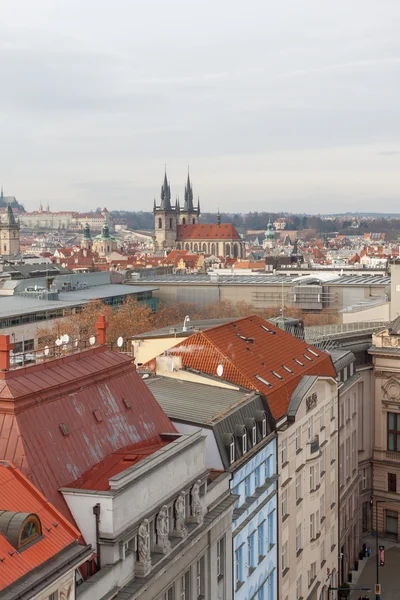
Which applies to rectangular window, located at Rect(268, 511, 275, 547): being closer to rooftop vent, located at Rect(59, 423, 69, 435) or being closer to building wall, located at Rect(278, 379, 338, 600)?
building wall, located at Rect(278, 379, 338, 600)

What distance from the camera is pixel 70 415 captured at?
2752 cm

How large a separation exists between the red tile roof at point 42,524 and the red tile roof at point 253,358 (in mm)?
21034

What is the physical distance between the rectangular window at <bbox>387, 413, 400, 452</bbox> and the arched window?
167 ft

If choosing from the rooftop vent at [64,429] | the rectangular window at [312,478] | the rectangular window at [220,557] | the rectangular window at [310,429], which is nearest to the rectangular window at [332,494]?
the rectangular window at [312,478]

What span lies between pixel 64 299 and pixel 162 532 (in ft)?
368

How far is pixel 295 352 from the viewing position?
2080 inches

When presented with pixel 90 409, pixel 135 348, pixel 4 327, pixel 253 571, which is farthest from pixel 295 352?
pixel 4 327

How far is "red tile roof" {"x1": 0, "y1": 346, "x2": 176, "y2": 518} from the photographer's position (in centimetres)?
2488

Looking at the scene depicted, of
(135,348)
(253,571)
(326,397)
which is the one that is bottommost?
Result: (253,571)

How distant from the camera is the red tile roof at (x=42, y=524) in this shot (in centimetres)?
1986

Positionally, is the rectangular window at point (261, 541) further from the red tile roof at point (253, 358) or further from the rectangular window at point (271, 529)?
the red tile roof at point (253, 358)

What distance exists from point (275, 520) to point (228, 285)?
120600 millimetres

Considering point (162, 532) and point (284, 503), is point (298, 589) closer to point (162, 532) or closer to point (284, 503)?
point (284, 503)

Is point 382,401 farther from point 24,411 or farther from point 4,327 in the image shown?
point 4,327
